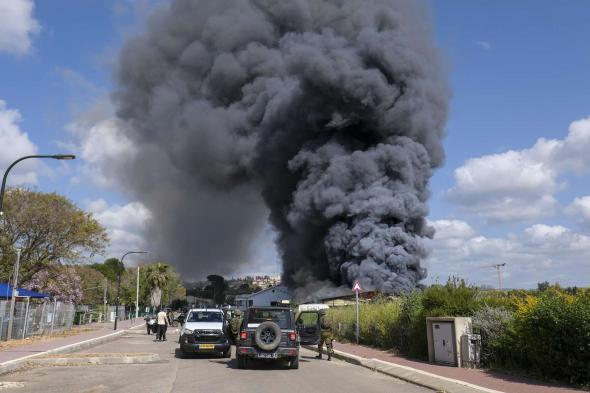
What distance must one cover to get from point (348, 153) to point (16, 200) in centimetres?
2704

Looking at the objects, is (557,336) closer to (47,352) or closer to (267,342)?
(267,342)

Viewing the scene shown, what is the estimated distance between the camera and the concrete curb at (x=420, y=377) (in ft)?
30.4

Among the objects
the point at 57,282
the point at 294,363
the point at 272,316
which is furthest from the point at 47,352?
the point at 57,282

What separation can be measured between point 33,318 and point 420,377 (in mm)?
21515

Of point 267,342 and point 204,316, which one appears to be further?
point 204,316

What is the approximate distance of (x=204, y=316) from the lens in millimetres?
17094

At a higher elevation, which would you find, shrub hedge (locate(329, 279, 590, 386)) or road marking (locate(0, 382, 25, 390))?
shrub hedge (locate(329, 279, 590, 386))

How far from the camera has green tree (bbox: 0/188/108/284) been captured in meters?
34.2

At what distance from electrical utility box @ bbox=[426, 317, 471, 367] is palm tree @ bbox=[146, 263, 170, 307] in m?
57.4

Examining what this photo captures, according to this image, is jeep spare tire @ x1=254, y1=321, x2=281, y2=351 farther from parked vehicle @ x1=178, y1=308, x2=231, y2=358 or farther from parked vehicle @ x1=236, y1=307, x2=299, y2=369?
parked vehicle @ x1=178, y1=308, x2=231, y2=358

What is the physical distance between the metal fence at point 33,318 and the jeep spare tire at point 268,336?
566 inches

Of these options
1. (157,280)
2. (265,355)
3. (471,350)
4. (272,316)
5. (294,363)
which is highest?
(157,280)

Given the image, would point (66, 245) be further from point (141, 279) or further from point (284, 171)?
point (141, 279)

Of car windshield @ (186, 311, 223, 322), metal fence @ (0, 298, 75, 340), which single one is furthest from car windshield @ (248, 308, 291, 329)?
metal fence @ (0, 298, 75, 340)
